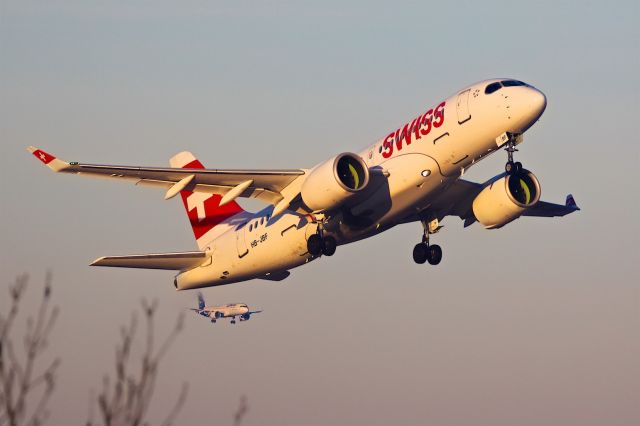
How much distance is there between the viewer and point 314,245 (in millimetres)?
37719

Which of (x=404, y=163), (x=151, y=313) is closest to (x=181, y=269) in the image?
(x=404, y=163)

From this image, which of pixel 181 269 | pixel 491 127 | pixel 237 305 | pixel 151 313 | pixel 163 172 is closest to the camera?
pixel 151 313

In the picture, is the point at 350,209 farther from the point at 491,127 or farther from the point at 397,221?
the point at 491,127

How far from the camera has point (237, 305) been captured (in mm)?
129750

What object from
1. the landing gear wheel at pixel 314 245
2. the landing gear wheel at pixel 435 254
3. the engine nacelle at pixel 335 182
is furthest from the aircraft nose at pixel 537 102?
Answer: the landing gear wheel at pixel 435 254

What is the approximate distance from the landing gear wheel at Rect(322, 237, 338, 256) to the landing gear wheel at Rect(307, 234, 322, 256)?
0.15m

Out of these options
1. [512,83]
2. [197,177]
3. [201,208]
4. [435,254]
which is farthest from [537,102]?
[201,208]

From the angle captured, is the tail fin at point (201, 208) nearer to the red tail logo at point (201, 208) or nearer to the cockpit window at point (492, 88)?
the red tail logo at point (201, 208)

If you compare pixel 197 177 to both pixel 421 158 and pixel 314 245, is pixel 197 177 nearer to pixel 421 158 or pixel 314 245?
pixel 314 245

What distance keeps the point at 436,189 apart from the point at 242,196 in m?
7.81

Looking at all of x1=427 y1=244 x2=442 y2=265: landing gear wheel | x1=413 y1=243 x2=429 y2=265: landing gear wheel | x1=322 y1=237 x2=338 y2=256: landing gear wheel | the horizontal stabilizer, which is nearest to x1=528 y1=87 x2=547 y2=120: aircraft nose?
x1=322 y1=237 x2=338 y2=256: landing gear wheel

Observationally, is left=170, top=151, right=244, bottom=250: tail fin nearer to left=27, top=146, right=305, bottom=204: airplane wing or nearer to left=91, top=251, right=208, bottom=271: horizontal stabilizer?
left=91, top=251, right=208, bottom=271: horizontal stabilizer

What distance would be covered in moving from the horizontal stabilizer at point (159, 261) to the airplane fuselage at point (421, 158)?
4448 millimetres

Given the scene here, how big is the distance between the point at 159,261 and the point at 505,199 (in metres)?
14.2
